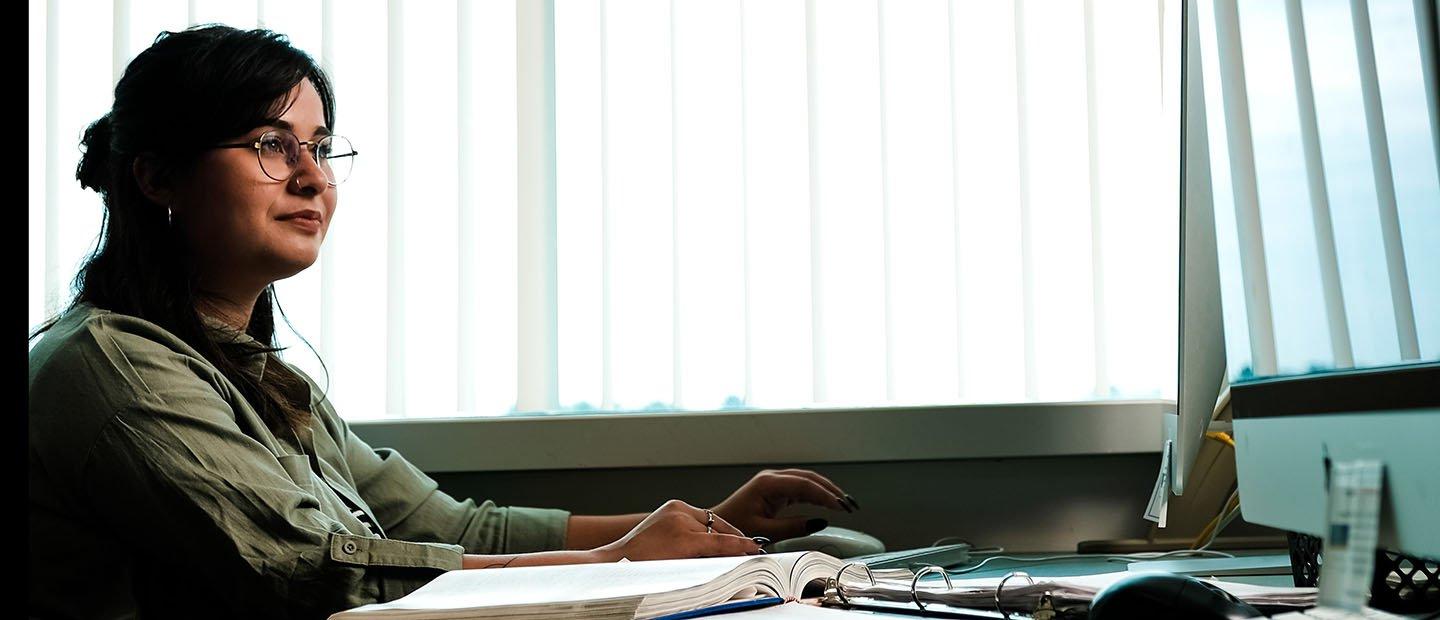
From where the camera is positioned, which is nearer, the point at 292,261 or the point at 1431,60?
the point at 1431,60

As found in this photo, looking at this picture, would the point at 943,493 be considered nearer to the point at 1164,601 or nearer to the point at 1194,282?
the point at 1194,282

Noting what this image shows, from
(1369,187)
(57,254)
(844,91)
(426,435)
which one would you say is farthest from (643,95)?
(1369,187)

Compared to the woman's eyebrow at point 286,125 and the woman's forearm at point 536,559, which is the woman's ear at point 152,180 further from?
the woman's forearm at point 536,559

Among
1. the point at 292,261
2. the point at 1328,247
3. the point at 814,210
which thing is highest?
the point at 814,210

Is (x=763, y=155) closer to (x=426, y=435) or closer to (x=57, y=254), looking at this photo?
(x=426, y=435)


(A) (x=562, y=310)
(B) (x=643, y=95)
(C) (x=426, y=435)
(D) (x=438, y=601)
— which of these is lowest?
(D) (x=438, y=601)

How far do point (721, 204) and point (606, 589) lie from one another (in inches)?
39.7

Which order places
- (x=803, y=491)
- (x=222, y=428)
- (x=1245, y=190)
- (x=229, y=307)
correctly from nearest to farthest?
(x=1245, y=190), (x=222, y=428), (x=229, y=307), (x=803, y=491)

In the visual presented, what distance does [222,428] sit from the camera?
982 mm

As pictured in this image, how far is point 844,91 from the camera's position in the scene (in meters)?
1.70

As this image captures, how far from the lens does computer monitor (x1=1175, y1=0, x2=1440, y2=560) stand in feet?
1.66

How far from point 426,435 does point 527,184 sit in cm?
41

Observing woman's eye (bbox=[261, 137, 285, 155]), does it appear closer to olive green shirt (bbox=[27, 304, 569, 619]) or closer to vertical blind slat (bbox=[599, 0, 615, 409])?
olive green shirt (bbox=[27, 304, 569, 619])

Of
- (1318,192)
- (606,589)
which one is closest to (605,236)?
(606,589)
